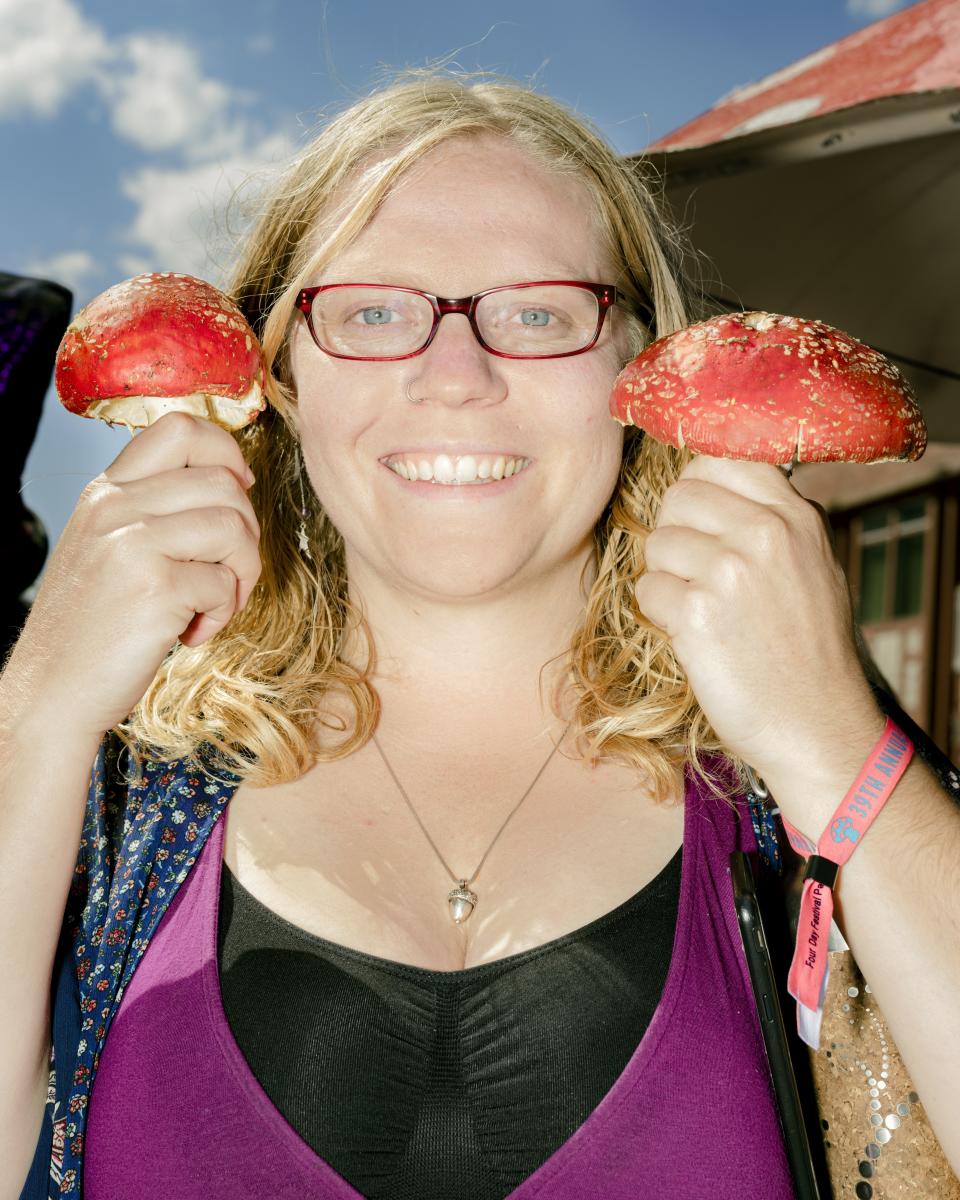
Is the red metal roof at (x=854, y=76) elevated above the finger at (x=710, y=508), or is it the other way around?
the red metal roof at (x=854, y=76)

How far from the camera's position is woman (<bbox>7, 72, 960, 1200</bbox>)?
145 cm

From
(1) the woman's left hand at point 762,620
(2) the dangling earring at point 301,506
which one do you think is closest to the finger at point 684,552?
(1) the woman's left hand at point 762,620

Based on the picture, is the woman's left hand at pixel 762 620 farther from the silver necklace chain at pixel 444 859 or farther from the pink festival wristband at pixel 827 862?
the silver necklace chain at pixel 444 859

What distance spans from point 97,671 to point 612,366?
3.02ft

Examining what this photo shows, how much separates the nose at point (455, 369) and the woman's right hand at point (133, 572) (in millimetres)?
328

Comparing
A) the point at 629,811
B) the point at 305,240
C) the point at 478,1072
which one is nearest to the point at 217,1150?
the point at 478,1072

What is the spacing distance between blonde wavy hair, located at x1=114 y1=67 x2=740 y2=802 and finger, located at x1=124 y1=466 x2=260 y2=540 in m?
0.43

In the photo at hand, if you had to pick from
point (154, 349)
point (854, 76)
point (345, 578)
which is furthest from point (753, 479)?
point (854, 76)

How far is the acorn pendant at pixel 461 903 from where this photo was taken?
165 centimetres

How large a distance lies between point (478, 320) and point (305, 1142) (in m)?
1.18

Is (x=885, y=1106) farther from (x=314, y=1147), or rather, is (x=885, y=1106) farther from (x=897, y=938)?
(x=314, y=1147)

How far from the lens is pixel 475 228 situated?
1.75m

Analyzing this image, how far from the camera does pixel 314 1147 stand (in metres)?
1.46

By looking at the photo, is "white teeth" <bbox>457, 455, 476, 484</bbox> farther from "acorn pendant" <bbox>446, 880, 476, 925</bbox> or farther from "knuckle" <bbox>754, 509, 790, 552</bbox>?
"acorn pendant" <bbox>446, 880, 476, 925</bbox>
